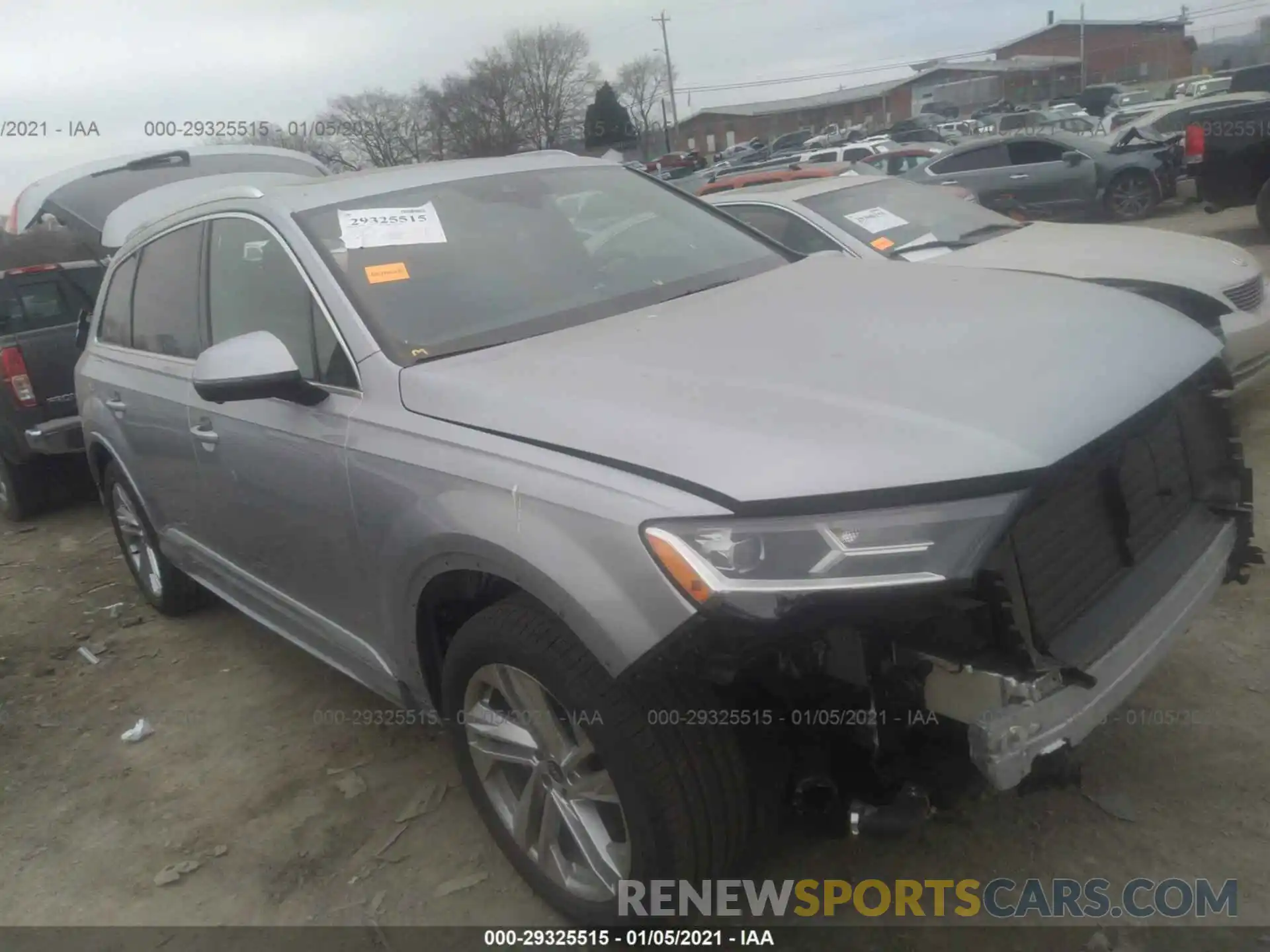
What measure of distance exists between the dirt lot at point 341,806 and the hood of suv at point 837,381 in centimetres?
115

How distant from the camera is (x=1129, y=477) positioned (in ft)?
7.32

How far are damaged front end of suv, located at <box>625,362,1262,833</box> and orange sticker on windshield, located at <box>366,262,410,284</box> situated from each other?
1.32 meters

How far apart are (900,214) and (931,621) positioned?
471 centimetres

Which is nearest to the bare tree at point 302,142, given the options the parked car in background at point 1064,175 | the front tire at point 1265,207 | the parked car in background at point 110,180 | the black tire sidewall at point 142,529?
the parked car in background at point 110,180

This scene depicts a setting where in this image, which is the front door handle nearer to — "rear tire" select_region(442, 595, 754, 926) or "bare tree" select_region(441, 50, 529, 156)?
"rear tire" select_region(442, 595, 754, 926)

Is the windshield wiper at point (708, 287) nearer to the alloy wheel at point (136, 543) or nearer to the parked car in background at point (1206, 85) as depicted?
the alloy wheel at point (136, 543)

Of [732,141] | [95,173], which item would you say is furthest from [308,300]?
[732,141]

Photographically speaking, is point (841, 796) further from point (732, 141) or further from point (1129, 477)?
point (732, 141)

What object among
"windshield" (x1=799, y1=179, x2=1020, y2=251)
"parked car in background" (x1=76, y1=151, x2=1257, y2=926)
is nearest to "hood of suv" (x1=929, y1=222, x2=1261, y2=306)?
"windshield" (x1=799, y1=179, x2=1020, y2=251)

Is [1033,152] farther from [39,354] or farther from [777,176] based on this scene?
[39,354]

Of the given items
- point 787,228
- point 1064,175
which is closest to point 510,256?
point 787,228

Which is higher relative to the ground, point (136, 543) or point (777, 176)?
point (777, 176)

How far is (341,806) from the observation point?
311 centimetres

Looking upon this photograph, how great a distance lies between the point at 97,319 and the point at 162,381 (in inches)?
46.2
